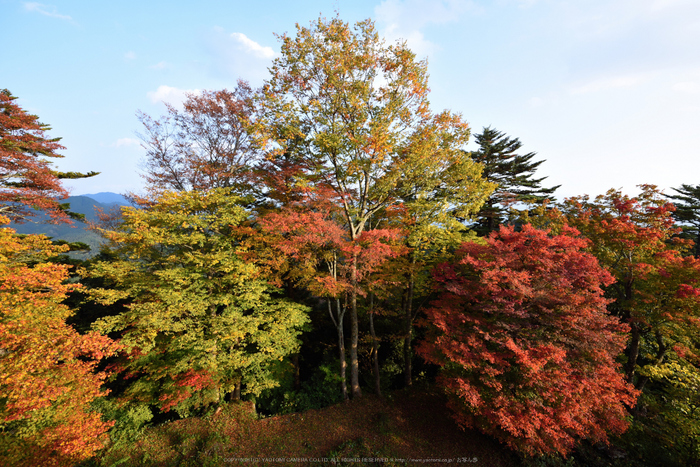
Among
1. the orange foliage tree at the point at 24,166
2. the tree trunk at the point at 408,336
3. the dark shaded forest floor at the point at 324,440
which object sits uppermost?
the orange foliage tree at the point at 24,166

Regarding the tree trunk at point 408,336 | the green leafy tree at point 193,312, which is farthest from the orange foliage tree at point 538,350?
the green leafy tree at point 193,312

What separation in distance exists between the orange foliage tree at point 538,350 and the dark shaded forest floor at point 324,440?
4.71 ft

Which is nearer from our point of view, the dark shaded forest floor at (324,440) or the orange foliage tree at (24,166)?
the dark shaded forest floor at (324,440)

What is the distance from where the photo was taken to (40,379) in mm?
Result: 7371

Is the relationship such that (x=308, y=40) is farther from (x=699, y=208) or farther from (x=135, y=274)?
(x=699, y=208)

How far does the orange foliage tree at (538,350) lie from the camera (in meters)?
7.75

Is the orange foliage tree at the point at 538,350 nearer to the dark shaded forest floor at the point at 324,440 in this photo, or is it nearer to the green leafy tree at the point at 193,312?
the dark shaded forest floor at the point at 324,440

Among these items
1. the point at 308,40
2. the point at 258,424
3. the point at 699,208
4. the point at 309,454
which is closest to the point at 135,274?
the point at 258,424

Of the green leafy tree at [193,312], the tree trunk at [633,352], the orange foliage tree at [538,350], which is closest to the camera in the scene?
the orange foliage tree at [538,350]

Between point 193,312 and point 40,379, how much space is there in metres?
4.23

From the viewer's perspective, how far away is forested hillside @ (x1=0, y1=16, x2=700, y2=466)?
26.6 feet

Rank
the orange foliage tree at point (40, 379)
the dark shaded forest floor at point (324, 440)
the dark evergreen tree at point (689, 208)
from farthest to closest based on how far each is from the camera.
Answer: the dark evergreen tree at point (689, 208) < the dark shaded forest floor at point (324, 440) < the orange foliage tree at point (40, 379)

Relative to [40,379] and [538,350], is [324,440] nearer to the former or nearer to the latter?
[538,350]

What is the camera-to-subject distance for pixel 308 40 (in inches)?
395
